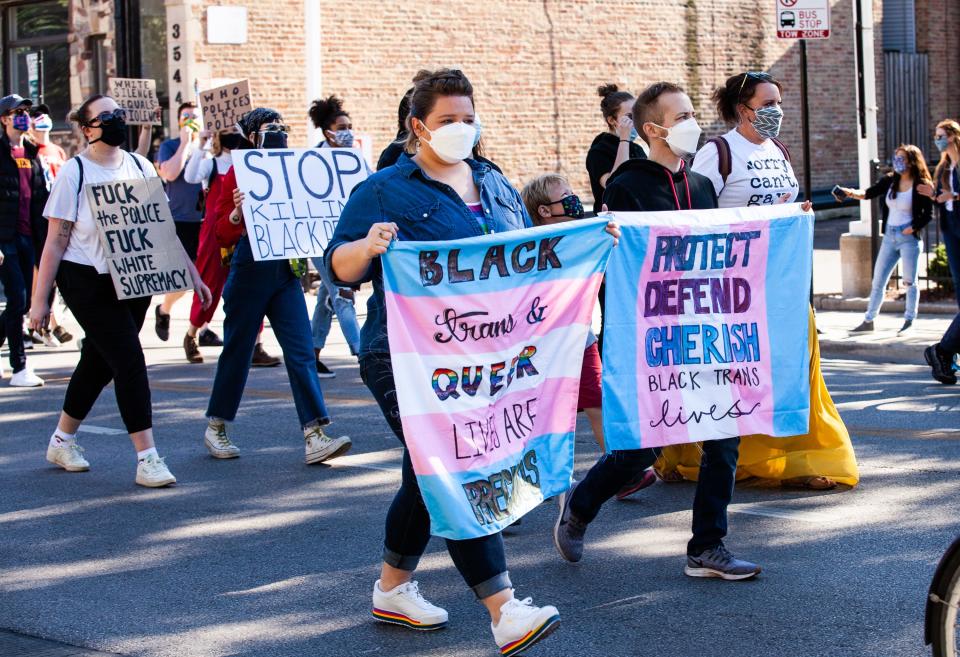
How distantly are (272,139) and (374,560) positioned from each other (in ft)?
11.4

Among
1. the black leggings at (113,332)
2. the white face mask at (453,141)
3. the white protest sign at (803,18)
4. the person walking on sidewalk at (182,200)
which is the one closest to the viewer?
the white face mask at (453,141)

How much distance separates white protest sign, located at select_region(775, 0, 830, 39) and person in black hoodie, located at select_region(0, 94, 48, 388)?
22.8 ft

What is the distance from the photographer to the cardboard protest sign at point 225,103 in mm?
11656

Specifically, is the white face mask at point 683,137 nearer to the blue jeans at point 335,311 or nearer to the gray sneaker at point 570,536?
the gray sneaker at point 570,536

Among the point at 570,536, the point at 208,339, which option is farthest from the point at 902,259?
the point at 570,536

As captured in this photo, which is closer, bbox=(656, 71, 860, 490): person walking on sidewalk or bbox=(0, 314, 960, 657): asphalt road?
bbox=(0, 314, 960, 657): asphalt road

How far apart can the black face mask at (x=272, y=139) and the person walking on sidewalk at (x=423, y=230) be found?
383 centimetres

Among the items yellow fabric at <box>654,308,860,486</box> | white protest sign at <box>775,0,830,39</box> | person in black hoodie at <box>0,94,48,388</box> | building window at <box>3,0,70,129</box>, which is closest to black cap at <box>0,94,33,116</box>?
person in black hoodie at <box>0,94,48,388</box>

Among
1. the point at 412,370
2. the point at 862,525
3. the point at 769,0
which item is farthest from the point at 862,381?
the point at 769,0

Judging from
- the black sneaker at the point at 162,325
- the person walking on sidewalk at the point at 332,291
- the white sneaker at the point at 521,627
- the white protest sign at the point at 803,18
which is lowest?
the white sneaker at the point at 521,627

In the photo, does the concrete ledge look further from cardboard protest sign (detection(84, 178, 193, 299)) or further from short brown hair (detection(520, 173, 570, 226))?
short brown hair (detection(520, 173, 570, 226))

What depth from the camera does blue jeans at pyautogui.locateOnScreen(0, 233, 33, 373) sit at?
11.5 metres

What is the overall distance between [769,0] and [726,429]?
82.5 feet

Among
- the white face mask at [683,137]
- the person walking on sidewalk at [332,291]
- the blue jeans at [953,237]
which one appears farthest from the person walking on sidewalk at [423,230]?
the blue jeans at [953,237]
